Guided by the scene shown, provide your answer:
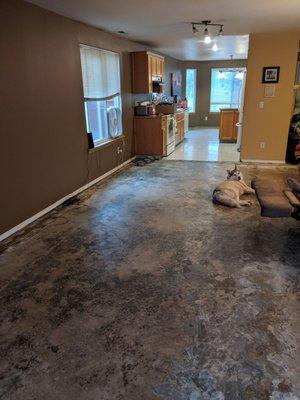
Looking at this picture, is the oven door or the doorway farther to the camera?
the doorway

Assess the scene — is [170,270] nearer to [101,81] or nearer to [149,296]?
[149,296]

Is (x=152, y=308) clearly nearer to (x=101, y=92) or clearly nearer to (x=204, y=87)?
(x=101, y=92)

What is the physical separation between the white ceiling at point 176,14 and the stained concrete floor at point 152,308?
7.92ft

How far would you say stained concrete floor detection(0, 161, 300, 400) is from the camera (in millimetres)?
1617

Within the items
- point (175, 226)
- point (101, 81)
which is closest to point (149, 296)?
point (175, 226)

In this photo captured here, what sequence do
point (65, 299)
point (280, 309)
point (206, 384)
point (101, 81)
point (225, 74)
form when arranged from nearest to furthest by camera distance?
point (206, 384)
point (280, 309)
point (65, 299)
point (101, 81)
point (225, 74)

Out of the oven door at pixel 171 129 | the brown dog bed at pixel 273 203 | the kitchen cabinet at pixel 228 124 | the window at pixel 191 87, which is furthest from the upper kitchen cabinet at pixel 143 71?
the window at pixel 191 87

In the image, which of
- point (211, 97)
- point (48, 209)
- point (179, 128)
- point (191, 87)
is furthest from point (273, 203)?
point (191, 87)

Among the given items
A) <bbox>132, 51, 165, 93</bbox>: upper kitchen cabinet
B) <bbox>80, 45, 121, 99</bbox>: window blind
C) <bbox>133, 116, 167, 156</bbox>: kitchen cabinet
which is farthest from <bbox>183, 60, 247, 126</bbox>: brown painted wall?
<bbox>80, 45, 121, 99</bbox>: window blind

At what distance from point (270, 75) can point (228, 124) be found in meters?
2.77

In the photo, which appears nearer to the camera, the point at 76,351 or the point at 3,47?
the point at 76,351

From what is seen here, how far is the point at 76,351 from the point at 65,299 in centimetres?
52

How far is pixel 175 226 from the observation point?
3484 mm

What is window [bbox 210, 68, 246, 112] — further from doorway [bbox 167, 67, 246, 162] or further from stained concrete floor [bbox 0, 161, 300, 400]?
stained concrete floor [bbox 0, 161, 300, 400]
